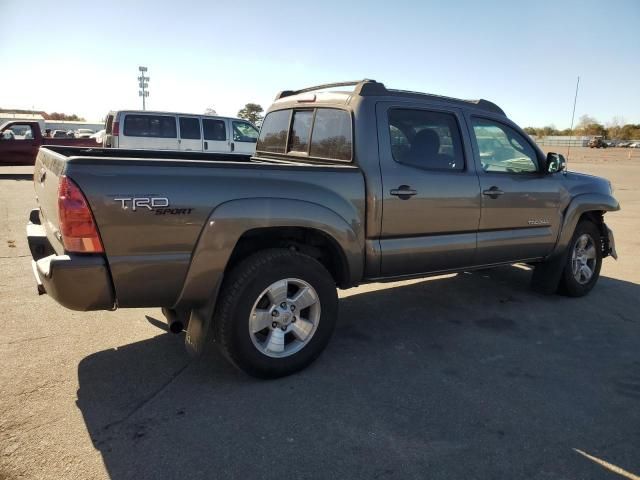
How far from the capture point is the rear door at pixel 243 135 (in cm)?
1489

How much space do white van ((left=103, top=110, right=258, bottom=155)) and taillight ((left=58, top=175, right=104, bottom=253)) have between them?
1122 centimetres

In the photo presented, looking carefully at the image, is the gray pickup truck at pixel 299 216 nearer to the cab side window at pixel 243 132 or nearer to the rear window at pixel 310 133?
Answer: the rear window at pixel 310 133

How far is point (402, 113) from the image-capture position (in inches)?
157

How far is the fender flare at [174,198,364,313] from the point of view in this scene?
118 inches

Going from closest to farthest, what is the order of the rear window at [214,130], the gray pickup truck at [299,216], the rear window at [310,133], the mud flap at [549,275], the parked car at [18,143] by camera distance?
1. the gray pickup truck at [299,216]
2. the rear window at [310,133]
3. the mud flap at [549,275]
4. the rear window at [214,130]
5. the parked car at [18,143]

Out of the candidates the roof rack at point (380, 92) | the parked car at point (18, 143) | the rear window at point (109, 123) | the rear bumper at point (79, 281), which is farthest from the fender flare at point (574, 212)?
the parked car at point (18, 143)

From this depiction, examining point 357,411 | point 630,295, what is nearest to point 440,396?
point 357,411

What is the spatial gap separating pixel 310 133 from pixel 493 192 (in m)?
1.72

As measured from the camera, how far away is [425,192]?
394cm

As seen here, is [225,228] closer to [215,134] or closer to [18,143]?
[215,134]

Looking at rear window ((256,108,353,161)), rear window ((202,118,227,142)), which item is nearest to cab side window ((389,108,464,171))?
rear window ((256,108,353,161))

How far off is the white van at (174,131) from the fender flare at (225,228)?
Result: 1080 centimetres

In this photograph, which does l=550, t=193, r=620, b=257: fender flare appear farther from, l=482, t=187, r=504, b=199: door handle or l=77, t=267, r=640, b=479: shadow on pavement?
l=482, t=187, r=504, b=199: door handle

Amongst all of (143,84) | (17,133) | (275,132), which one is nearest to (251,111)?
(143,84)
